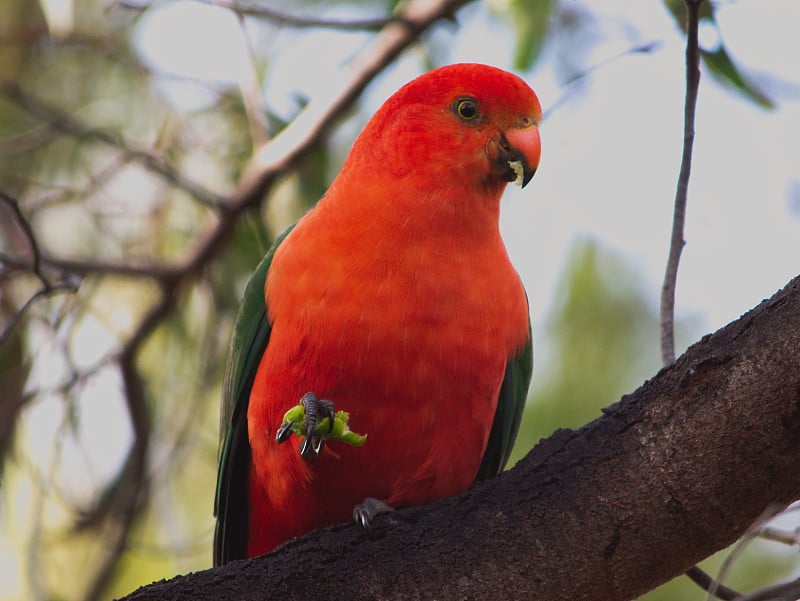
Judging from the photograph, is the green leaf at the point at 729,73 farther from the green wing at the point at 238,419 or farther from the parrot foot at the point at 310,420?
the parrot foot at the point at 310,420

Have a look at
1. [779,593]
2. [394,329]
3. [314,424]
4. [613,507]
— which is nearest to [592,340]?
[394,329]

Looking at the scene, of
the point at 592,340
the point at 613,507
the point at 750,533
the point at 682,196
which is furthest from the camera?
the point at 592,340

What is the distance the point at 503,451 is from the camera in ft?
10.6

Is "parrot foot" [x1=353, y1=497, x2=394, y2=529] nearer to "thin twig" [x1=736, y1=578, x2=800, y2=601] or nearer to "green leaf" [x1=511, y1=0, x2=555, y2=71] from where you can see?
"thin twig" [x1=736, y1=578, x2=800, y2=601]

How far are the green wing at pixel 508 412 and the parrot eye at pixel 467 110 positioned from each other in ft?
2.27

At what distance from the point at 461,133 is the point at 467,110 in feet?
0.27

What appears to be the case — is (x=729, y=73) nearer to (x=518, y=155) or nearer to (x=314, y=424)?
(x=518, y=155)

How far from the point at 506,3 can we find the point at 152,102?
184cm

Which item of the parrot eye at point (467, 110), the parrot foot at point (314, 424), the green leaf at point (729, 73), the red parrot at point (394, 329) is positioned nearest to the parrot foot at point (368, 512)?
the red parrot at point (394, 329)

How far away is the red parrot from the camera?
2.71 metres

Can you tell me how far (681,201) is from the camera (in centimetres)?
266

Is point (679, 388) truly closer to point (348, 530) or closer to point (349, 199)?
point (348, 530)

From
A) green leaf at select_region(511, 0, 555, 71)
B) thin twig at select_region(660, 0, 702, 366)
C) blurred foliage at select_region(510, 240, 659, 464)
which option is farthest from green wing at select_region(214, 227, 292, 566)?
blurred foliage at select_region(510, 240, 659, 464)

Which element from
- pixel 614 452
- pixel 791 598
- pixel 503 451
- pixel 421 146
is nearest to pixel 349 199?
pixel 421 146
